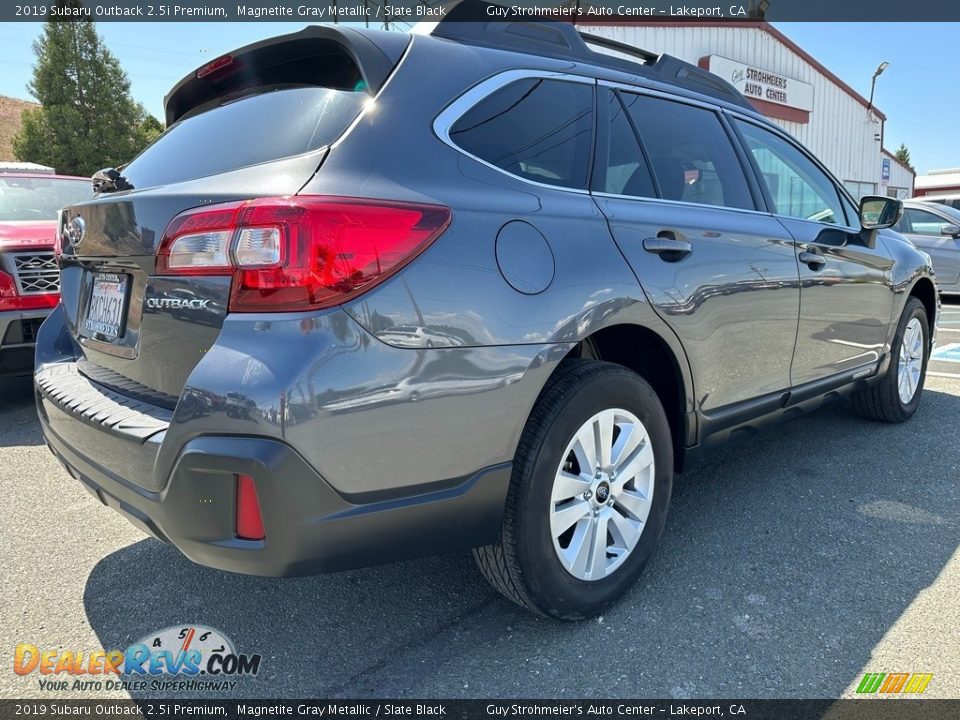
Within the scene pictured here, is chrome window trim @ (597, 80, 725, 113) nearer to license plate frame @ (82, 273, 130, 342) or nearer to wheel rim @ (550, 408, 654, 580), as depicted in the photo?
wheel rim @ (550, 408, 654, 580)

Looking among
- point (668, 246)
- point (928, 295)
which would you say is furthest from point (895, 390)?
point (668, 246)

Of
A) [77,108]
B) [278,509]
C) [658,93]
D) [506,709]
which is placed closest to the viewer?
[278,509]

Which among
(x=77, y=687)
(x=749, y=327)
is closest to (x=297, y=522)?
(x=77, y=687)

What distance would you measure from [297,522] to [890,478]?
118 inches

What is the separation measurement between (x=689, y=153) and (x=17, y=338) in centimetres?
405

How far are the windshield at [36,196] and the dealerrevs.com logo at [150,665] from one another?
3911 millimetres

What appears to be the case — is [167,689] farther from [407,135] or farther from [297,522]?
[407,135]

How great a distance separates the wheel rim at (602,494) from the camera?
6.80 ft

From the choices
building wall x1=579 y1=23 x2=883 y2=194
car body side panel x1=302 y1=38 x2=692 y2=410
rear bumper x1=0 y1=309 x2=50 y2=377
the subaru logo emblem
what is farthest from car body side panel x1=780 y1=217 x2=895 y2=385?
building wall x1=579 y1=23 x2=883 y2=194

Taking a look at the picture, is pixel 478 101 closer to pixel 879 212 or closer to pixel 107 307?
pixel 107 307

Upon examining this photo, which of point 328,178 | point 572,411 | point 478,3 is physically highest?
point 478,3

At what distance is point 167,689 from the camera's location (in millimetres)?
1943

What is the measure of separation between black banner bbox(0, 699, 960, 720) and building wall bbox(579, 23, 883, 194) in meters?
15.2

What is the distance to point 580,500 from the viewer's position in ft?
6.93
